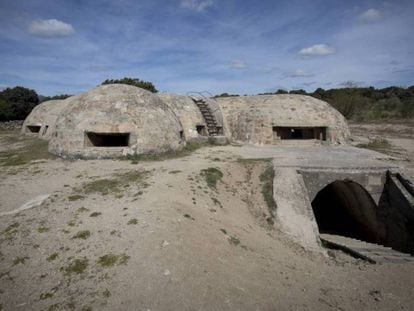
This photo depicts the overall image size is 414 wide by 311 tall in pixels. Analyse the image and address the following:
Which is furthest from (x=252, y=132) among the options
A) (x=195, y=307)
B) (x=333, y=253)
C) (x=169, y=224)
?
(x=195, y=307)

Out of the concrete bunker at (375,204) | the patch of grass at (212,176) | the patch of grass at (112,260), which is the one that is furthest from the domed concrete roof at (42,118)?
the concrete bunker at (375,204)

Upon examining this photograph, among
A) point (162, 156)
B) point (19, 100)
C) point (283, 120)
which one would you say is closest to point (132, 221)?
point (162, 156)

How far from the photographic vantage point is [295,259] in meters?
6.34

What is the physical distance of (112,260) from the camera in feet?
15.2

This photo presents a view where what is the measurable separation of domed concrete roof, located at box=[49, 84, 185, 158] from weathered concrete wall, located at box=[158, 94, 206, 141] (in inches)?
128

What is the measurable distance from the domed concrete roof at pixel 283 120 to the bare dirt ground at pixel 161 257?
8.15m

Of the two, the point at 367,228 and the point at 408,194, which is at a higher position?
the point at 408,194

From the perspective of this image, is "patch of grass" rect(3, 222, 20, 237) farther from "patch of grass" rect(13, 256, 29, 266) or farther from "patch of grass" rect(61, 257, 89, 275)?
"patch of grass" rect(61, 257, 89, 275)

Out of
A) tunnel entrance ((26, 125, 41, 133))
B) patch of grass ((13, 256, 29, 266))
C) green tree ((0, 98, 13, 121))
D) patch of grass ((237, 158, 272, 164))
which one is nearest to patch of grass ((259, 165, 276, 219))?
patch of grass ((237, 158, 272, 164))

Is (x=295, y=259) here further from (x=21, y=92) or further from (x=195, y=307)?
(x=21, y=92)

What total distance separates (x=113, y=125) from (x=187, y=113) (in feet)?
21.0

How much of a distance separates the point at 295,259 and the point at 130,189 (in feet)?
15.3

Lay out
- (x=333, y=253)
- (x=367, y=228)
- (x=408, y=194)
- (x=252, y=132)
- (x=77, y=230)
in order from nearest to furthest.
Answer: (x=77, y=230) → (x=333, y=253) → (x=408, y=194) → (x=367, y=228) → (x=252, y=132)

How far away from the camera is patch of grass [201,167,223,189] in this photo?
9000mm
